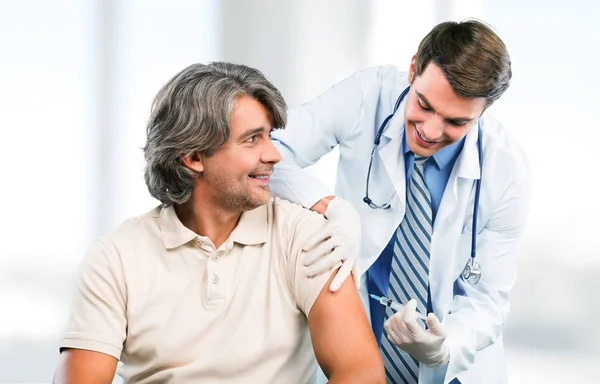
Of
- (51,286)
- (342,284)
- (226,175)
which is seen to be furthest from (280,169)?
(51,286)

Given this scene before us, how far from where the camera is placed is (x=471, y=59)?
1.93 meters

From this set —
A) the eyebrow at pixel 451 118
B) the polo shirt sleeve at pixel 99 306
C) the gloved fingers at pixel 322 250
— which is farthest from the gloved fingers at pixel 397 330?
the polo shirt sleeve at pixel 99 306

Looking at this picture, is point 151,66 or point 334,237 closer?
point 334,237

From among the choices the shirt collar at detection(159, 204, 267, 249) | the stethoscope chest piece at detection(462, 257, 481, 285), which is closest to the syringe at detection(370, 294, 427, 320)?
the stethoscope chest piece at detection(462, 257, 481, 285)

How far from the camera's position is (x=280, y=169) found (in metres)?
2.03

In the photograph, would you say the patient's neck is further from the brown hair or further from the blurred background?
the blurred background

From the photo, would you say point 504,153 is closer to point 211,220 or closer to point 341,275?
point 341,275

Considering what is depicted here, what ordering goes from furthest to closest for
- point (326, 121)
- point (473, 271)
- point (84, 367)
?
1. point (326, 121)
2. point (473, 271)
3. point (84, 367)

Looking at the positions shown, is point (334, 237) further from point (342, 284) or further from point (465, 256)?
point (465, 256)

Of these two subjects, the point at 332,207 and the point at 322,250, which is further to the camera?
the point at 332,207

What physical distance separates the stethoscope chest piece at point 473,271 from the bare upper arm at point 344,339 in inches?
17.7

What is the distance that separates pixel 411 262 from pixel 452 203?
6.9 inches

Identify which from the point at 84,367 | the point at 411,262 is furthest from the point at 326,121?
the point at 84,367

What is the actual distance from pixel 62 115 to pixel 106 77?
26 centimetres
